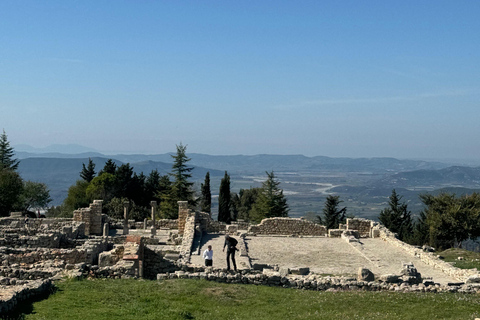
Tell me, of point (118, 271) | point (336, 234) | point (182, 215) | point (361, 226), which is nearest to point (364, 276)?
point (118, 271)

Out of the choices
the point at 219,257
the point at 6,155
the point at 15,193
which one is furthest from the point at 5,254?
the point at 6,155

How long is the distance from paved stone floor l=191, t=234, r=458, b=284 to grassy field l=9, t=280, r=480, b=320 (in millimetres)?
6428

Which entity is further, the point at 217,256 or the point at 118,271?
the point at 217,256

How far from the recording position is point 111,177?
218ft

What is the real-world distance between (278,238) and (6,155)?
58.6m

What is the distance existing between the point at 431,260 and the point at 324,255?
5081mm

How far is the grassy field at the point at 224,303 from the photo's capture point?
11.8 meters

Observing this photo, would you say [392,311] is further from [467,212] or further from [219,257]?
[467,212]

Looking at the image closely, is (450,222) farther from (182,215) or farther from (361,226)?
(182,215)

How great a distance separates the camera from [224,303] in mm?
13406

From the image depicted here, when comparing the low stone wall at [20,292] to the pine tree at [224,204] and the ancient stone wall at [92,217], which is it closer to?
the ancient stone wall at [92,217]

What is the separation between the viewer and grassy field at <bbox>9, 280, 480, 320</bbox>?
38.7 feet

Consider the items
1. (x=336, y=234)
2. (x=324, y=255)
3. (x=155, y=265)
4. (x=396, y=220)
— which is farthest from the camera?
(x=396, y=220)

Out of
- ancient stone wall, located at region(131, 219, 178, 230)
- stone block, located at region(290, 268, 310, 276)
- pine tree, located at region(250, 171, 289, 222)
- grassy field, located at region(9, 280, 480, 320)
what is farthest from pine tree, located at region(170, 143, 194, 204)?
grassy field, located at region(9, 280, 480, 320)
